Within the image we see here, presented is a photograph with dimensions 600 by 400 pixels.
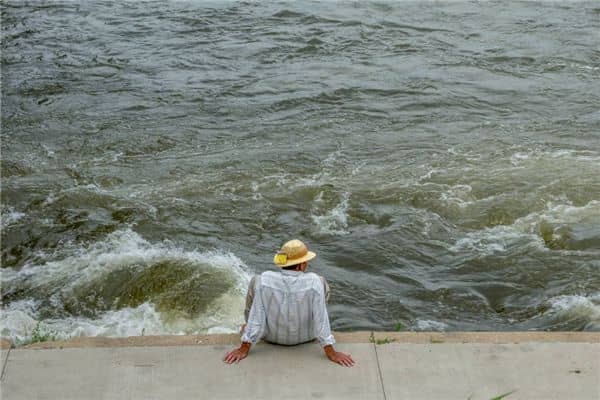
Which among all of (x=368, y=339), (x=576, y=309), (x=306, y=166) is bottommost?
(x=306, y=166)

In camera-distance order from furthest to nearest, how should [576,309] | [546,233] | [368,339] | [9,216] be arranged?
[9,216], [546,233], [576,309], [368,339]

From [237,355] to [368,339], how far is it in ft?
3.25

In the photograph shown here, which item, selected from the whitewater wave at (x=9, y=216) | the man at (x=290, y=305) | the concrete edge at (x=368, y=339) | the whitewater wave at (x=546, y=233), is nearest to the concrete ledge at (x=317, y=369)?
the concrete edge at (x=368, y=339)

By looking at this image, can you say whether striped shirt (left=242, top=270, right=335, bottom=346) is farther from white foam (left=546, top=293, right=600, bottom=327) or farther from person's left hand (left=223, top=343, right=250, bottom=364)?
white foam (left=546, top=293, right=600, bottom=327)

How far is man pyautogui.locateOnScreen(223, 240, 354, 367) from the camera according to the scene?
5.89 metres

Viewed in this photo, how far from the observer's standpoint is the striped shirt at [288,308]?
590cm

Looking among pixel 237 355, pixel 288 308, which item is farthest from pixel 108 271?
pixel 288 308

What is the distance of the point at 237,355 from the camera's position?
5988 mm

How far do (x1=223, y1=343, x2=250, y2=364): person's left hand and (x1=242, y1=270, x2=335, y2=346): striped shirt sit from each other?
66 millimetres

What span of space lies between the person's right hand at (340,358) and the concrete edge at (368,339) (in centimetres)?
29

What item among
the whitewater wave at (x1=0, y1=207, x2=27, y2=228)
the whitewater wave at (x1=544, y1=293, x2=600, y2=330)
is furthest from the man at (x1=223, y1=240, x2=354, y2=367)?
the whitewater wave at (x1=0, y1=207, x2=27, y2=228)

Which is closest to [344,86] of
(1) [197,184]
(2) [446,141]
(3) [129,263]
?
(2) [446,141]

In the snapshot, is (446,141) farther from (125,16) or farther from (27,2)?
(27,2)

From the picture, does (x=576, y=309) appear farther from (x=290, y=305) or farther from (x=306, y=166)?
(x=306, y=166)
